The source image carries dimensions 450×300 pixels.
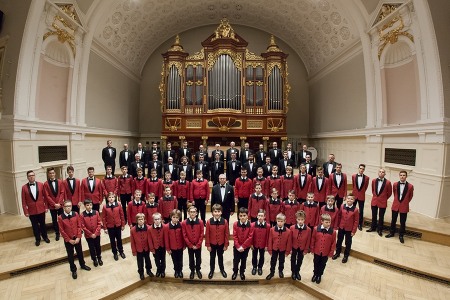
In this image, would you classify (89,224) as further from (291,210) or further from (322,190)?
(322,190)

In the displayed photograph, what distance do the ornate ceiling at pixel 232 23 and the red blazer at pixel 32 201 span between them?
224 inches

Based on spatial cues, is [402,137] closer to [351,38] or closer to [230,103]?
[351,38]

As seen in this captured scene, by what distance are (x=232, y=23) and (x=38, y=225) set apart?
450 inches

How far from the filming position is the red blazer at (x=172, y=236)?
4.35 m

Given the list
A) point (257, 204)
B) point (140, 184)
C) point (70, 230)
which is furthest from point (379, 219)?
point (70, 230)

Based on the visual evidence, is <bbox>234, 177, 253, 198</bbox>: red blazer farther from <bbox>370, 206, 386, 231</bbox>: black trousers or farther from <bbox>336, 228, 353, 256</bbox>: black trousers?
<bbox>370, 206, 386, 231</bbox>: black trousers

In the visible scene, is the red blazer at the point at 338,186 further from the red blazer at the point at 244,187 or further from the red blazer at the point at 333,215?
the red blazer at the point at 244,187

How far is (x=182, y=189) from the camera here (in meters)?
6.07

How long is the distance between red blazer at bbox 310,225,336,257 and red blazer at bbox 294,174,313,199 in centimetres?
189

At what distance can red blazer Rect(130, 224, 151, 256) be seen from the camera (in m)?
4.34

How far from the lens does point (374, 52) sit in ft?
25.4

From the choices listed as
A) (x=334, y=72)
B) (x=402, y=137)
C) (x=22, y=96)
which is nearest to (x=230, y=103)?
(x=334, y=72)

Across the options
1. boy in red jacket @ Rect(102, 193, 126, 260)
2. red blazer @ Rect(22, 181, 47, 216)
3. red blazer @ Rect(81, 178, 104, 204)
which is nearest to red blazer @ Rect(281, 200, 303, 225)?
boy in red jacket @ Rect(102, 193, 126, 260)

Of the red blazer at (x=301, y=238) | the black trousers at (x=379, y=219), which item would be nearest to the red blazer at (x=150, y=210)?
the red blazer at (x=301, y=238)
